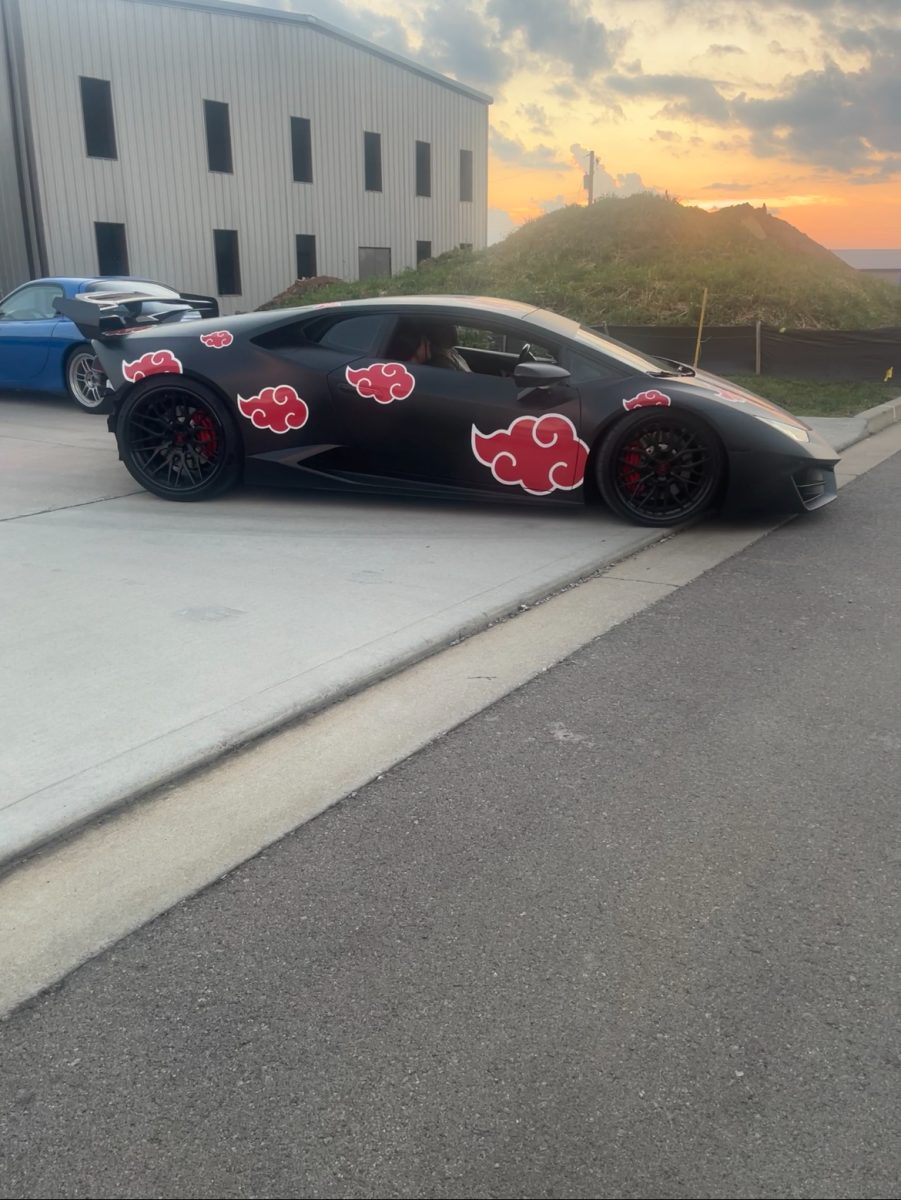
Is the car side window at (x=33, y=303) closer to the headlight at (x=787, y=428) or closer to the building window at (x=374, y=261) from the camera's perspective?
the headlight at (x=787, y=428)

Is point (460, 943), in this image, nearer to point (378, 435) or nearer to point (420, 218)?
point (378, 435)

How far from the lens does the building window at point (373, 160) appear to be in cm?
3192

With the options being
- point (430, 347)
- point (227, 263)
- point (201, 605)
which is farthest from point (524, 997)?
point (227, 263)

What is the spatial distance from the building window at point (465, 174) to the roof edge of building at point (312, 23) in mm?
1798

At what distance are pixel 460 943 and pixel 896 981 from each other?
103cm

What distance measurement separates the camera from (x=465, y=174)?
36.2 metres

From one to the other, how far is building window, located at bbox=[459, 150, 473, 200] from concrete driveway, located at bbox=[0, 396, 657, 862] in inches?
1210

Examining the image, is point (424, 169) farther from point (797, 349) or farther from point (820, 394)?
point (820, 394)

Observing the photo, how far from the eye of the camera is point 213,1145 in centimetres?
209

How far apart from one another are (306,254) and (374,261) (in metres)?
2.95

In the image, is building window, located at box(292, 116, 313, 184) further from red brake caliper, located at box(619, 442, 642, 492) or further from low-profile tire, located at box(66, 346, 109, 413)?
red brake caliper, located at box(619, 442, 642, 492)

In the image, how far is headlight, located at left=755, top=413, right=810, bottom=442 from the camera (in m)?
6.64

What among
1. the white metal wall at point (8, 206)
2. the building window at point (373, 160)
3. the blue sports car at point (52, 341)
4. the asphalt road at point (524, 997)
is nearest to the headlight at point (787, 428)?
the asphalt road at point (524, 997)


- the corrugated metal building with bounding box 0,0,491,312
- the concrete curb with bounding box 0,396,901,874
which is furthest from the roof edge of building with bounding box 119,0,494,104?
the concrete curb with bounding box 0,396,901,874
